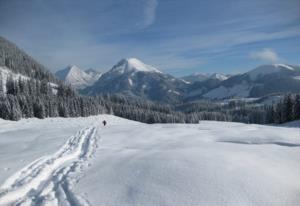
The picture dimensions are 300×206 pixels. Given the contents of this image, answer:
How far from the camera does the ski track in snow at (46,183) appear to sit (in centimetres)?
732

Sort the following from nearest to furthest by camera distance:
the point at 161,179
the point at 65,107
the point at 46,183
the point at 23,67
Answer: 1. the point at 161,179
2. the point at 46,183
3. the point at 65,107
4. the point at 23,67

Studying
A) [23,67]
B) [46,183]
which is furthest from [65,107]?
[23,67]

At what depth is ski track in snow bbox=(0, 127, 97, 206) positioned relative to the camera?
7316mm

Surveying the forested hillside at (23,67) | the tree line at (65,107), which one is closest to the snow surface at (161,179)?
the tree line at (65,107)

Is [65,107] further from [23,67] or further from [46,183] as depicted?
[23,67]

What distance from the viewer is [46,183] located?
29.3 ft

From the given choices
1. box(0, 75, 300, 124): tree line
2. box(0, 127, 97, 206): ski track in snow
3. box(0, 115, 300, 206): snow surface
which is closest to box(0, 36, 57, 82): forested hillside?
box(0, 75, 300, 124): tree line

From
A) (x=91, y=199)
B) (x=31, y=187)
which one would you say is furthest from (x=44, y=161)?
(x=91, y=199)

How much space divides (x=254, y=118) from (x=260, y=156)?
4098 inches

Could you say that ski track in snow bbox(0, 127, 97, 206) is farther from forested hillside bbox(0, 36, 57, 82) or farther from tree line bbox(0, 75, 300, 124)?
forested hillside bbox(0, 36, 57, 82)

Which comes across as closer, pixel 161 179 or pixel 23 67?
pixel 161 179

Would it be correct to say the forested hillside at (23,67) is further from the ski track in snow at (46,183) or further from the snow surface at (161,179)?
the snow surface at (161,179)

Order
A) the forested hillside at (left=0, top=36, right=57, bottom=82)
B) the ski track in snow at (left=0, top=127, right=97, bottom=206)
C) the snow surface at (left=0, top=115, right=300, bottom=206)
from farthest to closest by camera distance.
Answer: the forested hillside at (left=0, top=36, right=57, bottom=82), the ski track in snow at (left=0, top=127, right=97, bottom=206), the snow surface at (left=0, top=115, right=300, bottom=206)

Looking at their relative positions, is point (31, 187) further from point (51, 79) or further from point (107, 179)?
point (51, 79)
